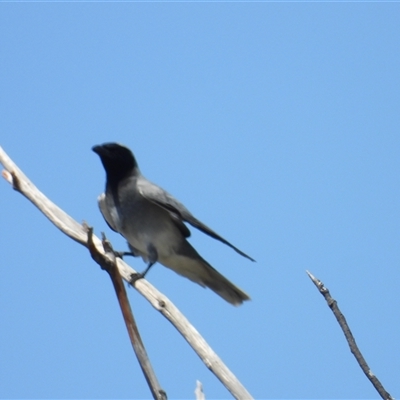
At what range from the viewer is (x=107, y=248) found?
519 centimetres

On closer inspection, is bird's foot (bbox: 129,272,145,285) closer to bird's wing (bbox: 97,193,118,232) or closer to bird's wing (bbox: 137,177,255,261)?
bird's wing (bbox: 137,177,255,261)

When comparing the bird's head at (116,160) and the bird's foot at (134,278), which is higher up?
the bird's head at (116,160)

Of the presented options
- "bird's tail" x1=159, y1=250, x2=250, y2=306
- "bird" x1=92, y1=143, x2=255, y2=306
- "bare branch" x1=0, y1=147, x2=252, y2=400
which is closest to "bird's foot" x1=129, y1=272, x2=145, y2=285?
"bare branch" x1=0, y1=147, x2=252, y2=400

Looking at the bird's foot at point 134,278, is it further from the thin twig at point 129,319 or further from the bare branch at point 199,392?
the bare branch at point 199,392

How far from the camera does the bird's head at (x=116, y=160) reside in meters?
8.07

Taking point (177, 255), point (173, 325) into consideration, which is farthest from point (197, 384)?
point (177, 255)

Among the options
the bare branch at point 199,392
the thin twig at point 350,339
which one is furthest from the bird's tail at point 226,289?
the thin twig at point 350,339

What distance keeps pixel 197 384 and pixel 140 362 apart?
352 millimetres

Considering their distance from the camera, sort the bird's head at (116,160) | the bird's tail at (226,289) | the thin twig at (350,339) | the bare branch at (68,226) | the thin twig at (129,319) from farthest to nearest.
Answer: the bird's head at (116,160)
the bird's tail at (226,289)
the bare branch at (68,226)
the thin twig at (129,319)
the thin twig at (350,339)

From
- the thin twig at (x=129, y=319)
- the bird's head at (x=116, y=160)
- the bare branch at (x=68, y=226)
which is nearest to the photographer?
the thin twig at (x=129, y=319)

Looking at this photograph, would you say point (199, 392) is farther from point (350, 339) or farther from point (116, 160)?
point (116, 160)

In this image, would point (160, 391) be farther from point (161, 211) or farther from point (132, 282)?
point (161, 211)

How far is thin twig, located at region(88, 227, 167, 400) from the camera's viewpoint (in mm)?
4207

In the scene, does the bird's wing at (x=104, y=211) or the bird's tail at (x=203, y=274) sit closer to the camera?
the bird's tail at (x=203, y=274)
